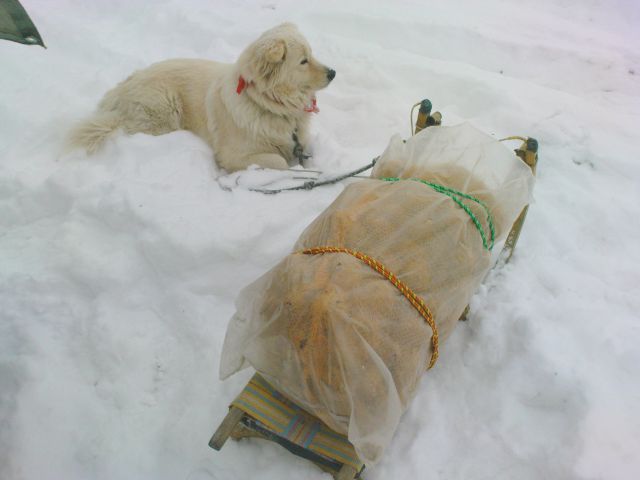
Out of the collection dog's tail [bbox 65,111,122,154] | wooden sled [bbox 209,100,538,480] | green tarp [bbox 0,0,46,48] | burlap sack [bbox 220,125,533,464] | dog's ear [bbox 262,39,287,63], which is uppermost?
green tarp [bbox 0,0,46,48]

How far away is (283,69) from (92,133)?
1.37 meters

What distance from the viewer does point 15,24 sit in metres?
1.49

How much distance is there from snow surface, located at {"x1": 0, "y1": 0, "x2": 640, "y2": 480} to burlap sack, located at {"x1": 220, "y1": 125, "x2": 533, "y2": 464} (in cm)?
41

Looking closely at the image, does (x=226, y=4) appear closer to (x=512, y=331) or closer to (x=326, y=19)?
(x=326, y=19)

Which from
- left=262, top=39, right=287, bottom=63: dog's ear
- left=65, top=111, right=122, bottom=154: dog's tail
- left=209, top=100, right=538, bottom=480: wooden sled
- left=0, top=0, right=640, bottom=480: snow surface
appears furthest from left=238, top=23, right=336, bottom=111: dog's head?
left=209, top=100, right=538, bottom=480: wooden sled

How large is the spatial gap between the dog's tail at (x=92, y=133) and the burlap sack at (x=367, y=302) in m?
1.98

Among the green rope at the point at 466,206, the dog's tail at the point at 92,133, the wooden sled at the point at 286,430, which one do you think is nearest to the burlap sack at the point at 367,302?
the green rope at the point at 466,206

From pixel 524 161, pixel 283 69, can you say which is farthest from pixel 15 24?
pixel 524 161

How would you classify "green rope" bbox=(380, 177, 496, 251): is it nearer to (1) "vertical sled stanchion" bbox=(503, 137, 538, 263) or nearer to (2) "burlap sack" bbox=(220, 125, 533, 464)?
(2) "burlap sack" bbox=(220, 125, 533, 464)

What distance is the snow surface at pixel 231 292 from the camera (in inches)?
68.1

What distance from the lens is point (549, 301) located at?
7.06 ft

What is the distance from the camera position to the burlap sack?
4.43 feet

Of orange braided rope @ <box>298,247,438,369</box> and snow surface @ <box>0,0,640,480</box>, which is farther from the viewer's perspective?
snow surface @ <box>0,0,640,480</box>

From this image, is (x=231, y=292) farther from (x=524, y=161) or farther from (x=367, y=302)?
(x=524, y=161)
